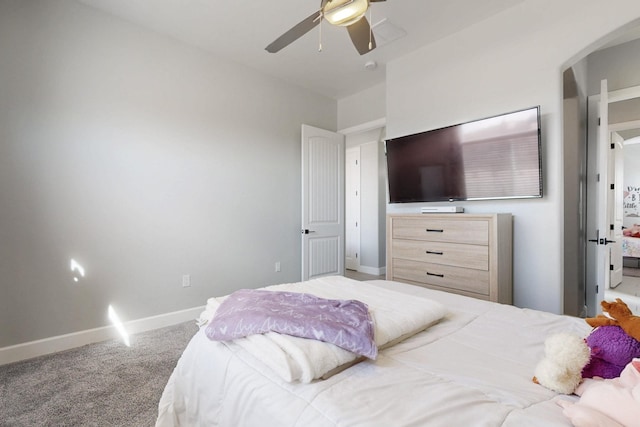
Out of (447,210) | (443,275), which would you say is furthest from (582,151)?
(443,275)

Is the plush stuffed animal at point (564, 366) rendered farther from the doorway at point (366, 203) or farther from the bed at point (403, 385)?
the doorway at point (366, 203)

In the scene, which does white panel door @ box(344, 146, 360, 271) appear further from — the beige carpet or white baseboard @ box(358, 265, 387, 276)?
the beige carpet

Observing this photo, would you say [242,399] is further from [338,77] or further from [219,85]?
[338,77]

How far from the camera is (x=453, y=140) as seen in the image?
2.72 metres

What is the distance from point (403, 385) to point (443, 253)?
6.26 ft

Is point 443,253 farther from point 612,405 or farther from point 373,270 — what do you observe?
point 373,270

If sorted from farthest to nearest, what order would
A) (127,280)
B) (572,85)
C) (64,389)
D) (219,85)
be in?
(219,85) → (572,85) → (127,280) → (64,389)

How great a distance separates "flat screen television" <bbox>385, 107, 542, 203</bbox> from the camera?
2326mm

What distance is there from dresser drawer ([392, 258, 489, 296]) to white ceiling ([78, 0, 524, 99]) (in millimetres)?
2113

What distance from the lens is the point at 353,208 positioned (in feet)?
19.2

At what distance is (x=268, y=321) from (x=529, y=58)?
2.83 m

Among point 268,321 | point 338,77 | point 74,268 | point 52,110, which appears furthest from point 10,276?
point 338,77

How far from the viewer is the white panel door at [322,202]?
382 centimetres

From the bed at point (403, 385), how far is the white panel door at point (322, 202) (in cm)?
262
